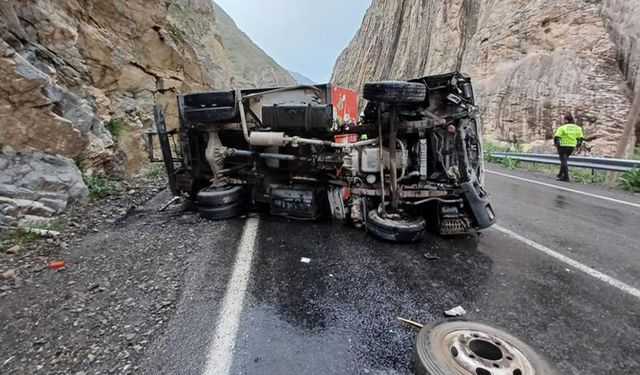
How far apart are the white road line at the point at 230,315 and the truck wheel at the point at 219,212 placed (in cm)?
92

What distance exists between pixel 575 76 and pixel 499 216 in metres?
13.0

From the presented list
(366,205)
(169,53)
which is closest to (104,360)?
(366,205)

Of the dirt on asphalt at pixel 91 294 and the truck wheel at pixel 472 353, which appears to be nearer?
the truck wheel at pixel 472 353

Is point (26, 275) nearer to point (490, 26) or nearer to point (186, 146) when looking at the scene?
point (186, 146)

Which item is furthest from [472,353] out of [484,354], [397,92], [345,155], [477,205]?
[345,155]

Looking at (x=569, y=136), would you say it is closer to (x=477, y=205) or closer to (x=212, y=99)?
(x=477, y=205)

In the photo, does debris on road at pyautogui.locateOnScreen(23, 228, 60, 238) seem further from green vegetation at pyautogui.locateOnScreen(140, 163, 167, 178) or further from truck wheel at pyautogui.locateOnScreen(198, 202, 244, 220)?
green vegetation at pyautogui.locateOnScreen(140, 163, 167, 178)

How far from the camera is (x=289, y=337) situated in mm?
2059

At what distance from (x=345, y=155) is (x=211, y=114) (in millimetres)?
1935

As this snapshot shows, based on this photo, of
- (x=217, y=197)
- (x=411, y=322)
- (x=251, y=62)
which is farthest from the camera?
(x=251, y=62)

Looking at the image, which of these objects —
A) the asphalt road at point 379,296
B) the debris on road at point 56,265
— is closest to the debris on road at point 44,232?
the debris on road at point 56,265

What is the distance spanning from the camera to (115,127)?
7.27 metres

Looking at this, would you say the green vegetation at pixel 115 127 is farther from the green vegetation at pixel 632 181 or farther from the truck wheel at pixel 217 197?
the green vegetation at pixel 632 181

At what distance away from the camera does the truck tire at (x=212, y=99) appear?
14.4 ft
